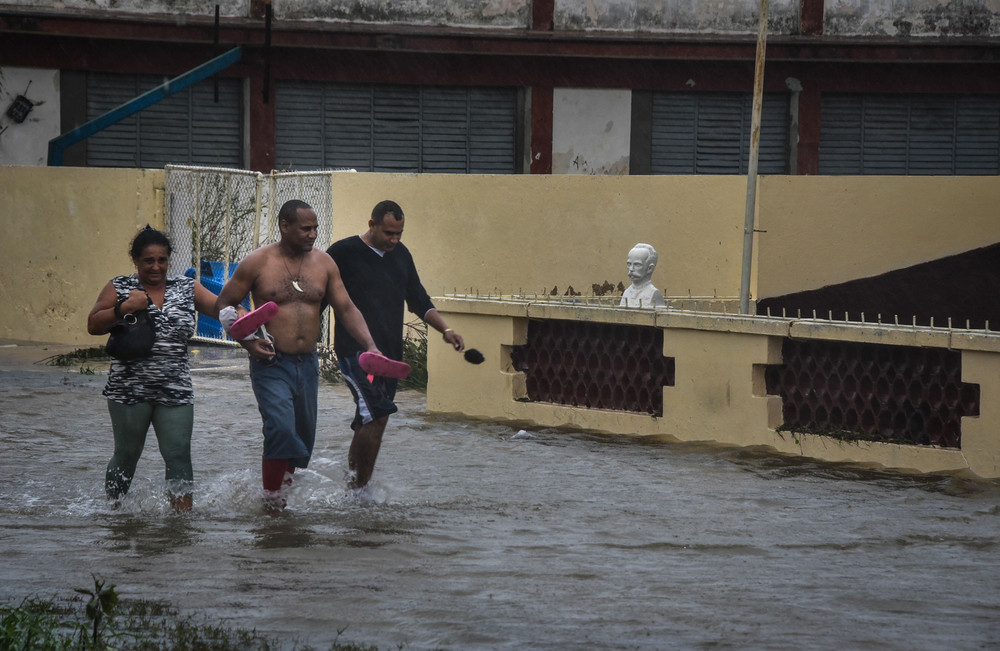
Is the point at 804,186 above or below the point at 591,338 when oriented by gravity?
above

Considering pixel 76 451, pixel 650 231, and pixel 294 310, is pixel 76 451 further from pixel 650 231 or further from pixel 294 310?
pixel 650 231

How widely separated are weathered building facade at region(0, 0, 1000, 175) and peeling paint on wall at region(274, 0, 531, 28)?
0.02m

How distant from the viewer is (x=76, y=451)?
1042 centimetres

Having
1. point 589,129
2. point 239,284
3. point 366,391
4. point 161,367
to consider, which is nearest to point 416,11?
point 589,129

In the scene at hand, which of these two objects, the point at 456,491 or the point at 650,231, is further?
the point at 650,231

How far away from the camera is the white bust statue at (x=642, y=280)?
12344 millimetres

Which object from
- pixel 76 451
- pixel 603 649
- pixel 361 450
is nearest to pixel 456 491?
pixel 361 450

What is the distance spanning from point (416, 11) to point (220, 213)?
7176 mm

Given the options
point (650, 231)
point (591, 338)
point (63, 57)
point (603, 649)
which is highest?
point (63, 57)

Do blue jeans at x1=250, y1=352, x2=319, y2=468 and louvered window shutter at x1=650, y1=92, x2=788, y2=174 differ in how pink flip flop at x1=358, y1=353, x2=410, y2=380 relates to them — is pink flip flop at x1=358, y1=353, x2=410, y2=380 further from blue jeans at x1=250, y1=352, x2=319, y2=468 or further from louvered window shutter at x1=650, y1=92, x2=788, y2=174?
louvered window shutter at x1=650, y1=92, x2=788, y2=174

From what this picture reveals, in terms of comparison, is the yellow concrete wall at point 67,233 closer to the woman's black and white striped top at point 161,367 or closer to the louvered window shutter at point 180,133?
the louvered window shutter at point 180,133

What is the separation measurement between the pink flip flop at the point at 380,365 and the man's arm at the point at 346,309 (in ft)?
0.37

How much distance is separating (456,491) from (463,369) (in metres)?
3.68

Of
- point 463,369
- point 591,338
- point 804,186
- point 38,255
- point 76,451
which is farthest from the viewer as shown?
point 38,255
